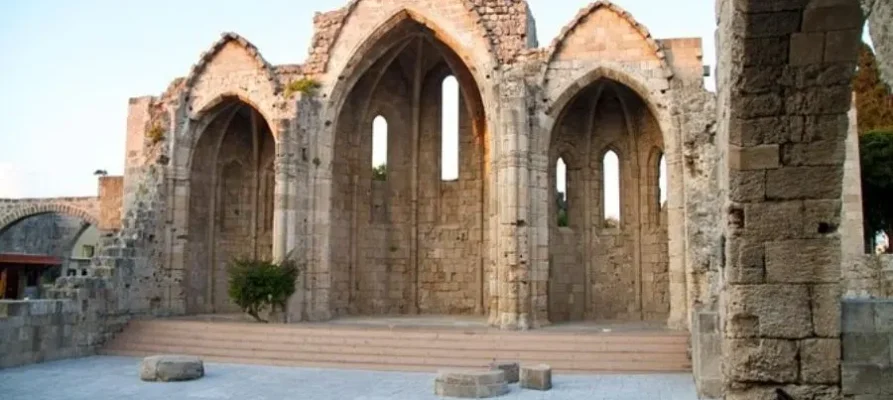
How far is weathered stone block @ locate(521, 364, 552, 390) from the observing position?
11055 millimetres

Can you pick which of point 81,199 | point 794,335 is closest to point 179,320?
point 794,335

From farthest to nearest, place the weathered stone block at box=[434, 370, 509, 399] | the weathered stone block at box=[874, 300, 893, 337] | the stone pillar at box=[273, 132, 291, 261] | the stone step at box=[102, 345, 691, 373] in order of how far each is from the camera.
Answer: the stone pillar at box=[273, 132, 291, 261] < the stone step at box=[102, 345, 691, 373] < the weathered stone block at box=[434, 370, 509, 399] < the weathered stone block at box=[874, 300, 893, 337]

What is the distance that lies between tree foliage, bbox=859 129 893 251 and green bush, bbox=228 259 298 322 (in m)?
19.5

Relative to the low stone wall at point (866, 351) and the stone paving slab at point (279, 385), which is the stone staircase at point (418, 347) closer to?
the stone paving slab at point (279, 385)

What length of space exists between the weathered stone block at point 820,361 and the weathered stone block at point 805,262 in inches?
19.9

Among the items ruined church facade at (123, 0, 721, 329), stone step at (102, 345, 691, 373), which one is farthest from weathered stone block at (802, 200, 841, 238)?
ruined church facade at (123, 0, 721, 329)

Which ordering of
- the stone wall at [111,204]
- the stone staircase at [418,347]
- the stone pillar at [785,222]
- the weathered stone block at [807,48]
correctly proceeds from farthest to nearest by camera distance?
the stone wall at [111,204]
the stone staircase at [418,347]
the stone pillar at [785,222]
the weathered stone block at [807,48]

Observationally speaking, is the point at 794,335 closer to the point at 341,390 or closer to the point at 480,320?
the point at 341,390

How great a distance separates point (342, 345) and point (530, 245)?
14.7 ft

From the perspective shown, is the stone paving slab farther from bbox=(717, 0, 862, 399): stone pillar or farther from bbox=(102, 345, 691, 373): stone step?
bbox=(717, 0, 862, 399): stone pillar

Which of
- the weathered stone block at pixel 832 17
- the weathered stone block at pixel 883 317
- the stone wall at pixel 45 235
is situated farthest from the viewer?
the stone wall at pixel 45 235

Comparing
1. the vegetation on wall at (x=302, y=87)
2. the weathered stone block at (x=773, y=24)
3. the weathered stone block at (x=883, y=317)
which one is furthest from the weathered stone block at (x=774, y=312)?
the vegetation on wall at (x=302, y=87)

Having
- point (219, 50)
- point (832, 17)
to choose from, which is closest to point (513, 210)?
point (219, 50)

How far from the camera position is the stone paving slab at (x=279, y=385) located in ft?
34.7
